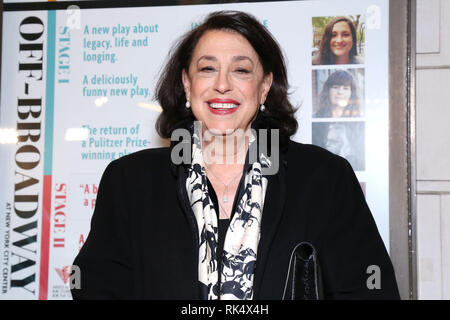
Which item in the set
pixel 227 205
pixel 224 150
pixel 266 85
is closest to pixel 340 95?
pixel 266 85

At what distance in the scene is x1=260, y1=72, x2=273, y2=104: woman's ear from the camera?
1796 millimetres

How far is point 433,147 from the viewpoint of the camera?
1.92m

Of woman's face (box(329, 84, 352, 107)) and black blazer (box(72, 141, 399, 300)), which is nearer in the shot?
black blazer (box(72, 141, 399, 300))

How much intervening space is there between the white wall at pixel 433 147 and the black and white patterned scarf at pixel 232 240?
66 cm

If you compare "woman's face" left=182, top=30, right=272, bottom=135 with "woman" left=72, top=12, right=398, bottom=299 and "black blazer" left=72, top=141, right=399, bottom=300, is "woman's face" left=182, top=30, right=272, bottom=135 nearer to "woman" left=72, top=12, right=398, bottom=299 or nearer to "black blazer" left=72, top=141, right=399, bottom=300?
"woman" left=72, top=12, right=398, bottom=299

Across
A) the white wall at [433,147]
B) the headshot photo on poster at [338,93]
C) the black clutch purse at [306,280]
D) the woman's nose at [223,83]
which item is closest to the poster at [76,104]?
the headshot photo on poster at [338,93]

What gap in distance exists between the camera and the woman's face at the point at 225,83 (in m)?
1.67

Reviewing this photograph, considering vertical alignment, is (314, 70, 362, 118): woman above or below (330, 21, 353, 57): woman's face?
below

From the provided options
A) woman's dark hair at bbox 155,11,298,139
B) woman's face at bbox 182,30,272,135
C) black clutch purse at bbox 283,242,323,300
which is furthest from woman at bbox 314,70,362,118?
black clutch purse at bbox 283,242,323,300

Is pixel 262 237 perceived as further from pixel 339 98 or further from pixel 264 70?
pixel 339 98

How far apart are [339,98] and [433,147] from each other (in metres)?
0.38

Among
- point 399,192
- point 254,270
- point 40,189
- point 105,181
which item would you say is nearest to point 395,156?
point 399,192

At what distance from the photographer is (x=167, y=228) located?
1590 millimetres
